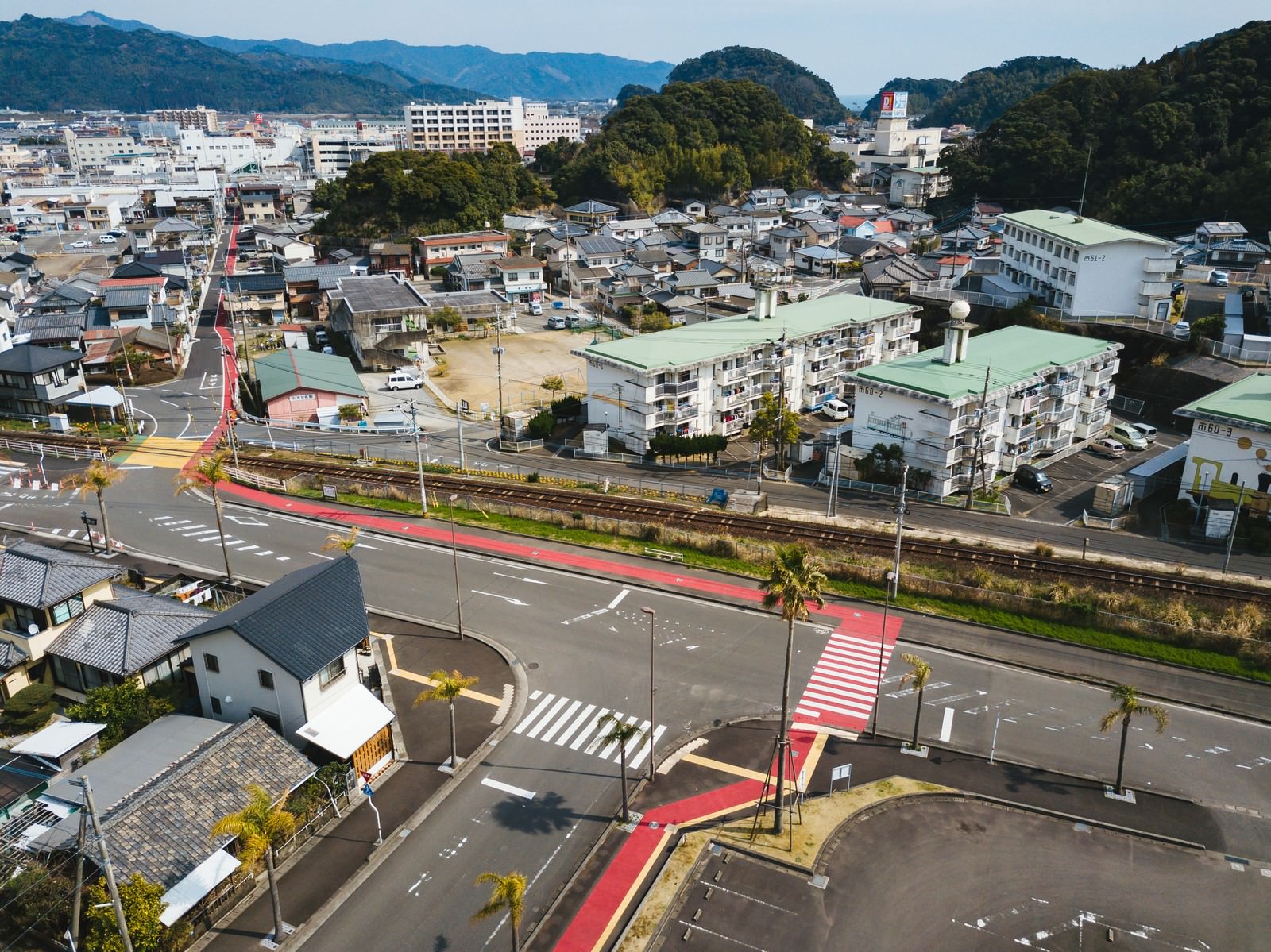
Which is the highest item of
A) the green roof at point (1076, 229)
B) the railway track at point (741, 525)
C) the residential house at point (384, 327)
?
the green roof at point (1076, 229)

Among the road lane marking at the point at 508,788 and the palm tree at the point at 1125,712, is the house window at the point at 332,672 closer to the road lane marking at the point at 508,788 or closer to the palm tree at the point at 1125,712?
the road lane marking at the point at 508,788

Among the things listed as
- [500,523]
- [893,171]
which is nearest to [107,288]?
[500,523]

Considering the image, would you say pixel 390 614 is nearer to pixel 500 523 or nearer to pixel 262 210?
pixel 500 523

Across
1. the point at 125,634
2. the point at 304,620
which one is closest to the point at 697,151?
the point at 125,634

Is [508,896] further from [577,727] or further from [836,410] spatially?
[836,410]

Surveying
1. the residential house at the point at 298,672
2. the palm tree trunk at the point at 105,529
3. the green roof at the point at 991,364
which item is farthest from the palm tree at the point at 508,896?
the green roof at the point at 991,364
